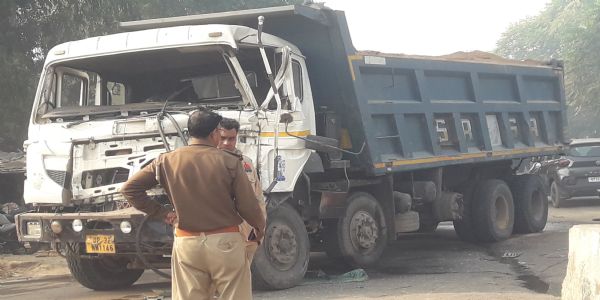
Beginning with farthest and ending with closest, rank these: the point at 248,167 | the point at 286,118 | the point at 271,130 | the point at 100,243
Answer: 1. the point at 286,118
2. the point at 271,130
3. the point at 100,243
4. the point at 248,167

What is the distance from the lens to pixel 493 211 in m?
11.4

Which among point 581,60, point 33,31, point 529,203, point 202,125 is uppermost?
point 581,60

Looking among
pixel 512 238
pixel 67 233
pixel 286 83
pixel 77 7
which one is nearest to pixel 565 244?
pixel 512 238

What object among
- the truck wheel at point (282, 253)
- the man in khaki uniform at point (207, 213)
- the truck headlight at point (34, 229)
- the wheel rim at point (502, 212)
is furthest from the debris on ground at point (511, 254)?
the man in khaki uniform at point (207, 213)

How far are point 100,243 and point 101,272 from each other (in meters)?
1.26

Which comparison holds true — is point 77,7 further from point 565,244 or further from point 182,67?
point 565,244

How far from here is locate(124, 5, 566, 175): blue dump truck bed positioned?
814cm

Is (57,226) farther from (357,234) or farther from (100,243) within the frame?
(357,234)

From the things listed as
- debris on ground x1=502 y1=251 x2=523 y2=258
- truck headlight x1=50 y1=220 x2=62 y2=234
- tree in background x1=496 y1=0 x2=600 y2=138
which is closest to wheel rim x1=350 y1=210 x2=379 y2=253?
debris on ground x1=502 y1=251 x2=523 y2=258

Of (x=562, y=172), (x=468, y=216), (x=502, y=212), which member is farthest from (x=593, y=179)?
(x=468, y=216)

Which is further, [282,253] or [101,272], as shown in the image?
[101,272]

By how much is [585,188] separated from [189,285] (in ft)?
49.8

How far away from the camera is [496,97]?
11.0m

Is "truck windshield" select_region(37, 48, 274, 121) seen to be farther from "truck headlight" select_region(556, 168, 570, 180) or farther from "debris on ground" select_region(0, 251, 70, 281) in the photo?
"truck headlight" select_region(556, 168, 570, 180)
